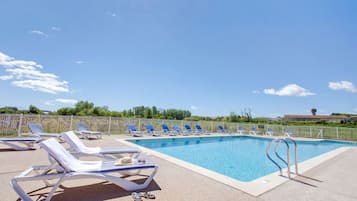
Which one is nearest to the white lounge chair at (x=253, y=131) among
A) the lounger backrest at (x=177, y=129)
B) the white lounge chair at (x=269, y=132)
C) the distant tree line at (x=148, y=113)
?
the white lounge chair at (x=269, y=132)

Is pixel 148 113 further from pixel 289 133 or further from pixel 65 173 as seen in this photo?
pixel 65 173

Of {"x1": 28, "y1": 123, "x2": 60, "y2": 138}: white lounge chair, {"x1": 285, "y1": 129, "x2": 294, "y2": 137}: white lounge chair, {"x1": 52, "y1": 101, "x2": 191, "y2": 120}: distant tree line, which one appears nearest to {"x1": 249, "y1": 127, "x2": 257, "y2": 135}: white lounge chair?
{"x1": 285, "y1": 129, "x2": 294, "y2": 137}: white lounge chair

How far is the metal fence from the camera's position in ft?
29.1

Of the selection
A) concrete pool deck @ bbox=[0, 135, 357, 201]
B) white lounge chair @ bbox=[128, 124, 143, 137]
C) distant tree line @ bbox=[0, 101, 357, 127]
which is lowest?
concrete pool deck @ bbox=[0, 135, 357, 201]

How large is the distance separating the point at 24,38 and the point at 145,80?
12085mm

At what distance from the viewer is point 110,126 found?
12133 millimetres

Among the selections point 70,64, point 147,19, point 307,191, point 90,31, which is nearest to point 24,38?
point 70,64

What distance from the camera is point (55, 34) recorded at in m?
11.2

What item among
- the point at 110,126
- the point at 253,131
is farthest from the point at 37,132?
the point at 253,131

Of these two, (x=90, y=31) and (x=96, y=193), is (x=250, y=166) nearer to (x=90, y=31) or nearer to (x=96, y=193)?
(x=96, y=193)

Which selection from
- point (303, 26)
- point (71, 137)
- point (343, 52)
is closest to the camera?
point (71, 137)

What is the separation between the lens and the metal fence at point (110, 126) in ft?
29.1

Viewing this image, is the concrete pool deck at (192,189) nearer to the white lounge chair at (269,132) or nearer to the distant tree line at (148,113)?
the white lounge chair at (269,132)

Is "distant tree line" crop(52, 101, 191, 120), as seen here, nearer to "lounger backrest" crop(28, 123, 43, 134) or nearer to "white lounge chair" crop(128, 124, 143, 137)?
"white lounge chair" crop(128, 124, 143, 137)
